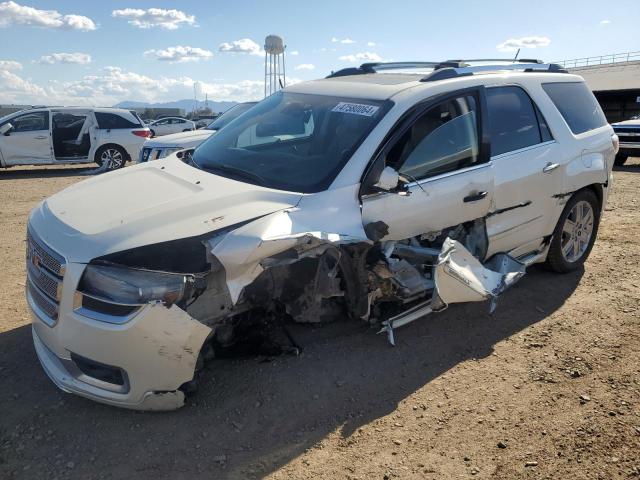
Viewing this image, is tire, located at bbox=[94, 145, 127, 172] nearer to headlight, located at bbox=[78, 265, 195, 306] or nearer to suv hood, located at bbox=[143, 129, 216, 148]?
suv hood, located at bbox=[143, 129, 216, 148]

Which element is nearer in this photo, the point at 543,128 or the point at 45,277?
the point at 45,277

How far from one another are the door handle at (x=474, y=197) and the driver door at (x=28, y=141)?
41.5 feet

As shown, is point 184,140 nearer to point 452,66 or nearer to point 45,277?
point 452,66

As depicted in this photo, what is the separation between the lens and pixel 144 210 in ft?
10.00

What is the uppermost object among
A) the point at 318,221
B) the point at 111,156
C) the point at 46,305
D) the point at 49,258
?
the point at 111,156

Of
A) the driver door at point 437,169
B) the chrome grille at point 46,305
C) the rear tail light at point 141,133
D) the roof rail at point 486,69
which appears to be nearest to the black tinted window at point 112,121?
the rear tail light at point 141,133

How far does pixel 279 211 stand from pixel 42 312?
143 cm

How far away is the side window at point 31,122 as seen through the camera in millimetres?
13344

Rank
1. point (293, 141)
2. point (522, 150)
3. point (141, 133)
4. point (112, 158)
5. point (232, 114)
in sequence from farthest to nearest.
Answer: point (141, 133) < point (112, 158) < point (232, 114) < point (522, 150) < point (293, 141)

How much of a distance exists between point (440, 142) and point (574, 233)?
2093 millimetres

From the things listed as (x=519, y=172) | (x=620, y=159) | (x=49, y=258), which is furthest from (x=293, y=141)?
(x=620, y=159)

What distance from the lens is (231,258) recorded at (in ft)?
9.13

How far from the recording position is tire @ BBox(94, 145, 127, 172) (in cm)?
1396

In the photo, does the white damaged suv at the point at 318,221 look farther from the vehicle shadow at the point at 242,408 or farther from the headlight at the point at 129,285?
the vehicle shadow at the point at 242,408
